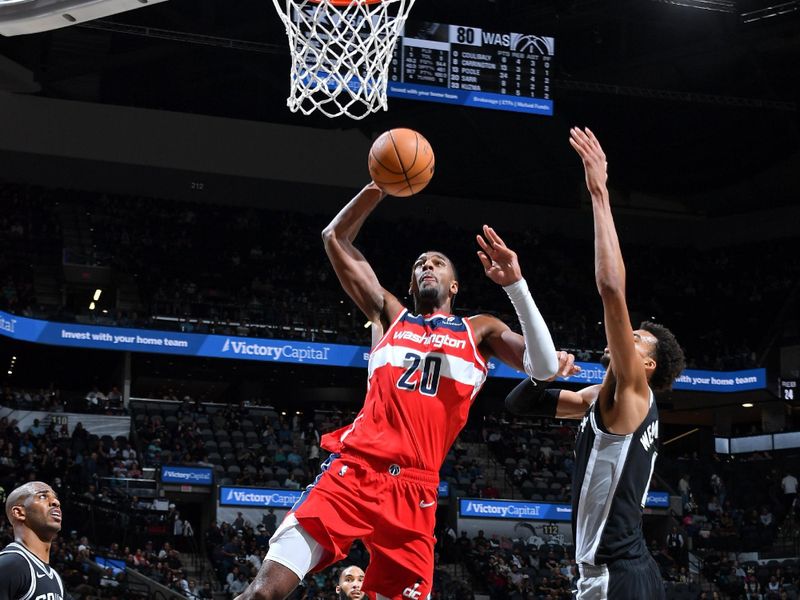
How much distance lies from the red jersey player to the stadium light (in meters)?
1.69

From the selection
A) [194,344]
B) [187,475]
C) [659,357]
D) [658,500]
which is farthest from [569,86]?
[659,357]

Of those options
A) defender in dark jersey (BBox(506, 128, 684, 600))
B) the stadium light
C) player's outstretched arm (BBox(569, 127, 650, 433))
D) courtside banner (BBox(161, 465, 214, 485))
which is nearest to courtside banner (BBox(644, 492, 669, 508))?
courtside banner (BBox(161, 465, 214, 485))

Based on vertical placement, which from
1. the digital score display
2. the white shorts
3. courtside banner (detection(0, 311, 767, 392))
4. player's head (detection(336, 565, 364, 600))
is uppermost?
the digital score display

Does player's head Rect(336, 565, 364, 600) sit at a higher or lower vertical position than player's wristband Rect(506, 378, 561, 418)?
lower

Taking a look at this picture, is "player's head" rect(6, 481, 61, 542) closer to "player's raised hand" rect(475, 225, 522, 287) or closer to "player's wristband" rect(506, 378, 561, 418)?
"player's wristband" rect(506, 378, 561, 418)

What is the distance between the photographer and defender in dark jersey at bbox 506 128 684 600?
382 cm

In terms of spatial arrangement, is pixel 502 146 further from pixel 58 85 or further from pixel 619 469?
pixel 619 469

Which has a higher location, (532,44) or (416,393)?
(532,44)

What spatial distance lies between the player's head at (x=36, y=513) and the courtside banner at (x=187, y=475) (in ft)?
52.2

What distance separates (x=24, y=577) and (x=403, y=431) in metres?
1.86

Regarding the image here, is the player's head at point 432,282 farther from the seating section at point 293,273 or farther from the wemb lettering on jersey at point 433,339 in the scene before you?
the seating section at point 293,273

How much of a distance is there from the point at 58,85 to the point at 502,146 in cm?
1139

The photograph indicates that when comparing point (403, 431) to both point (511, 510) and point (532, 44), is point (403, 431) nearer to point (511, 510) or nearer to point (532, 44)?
point (532, 44)

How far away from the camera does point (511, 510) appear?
22.4m
